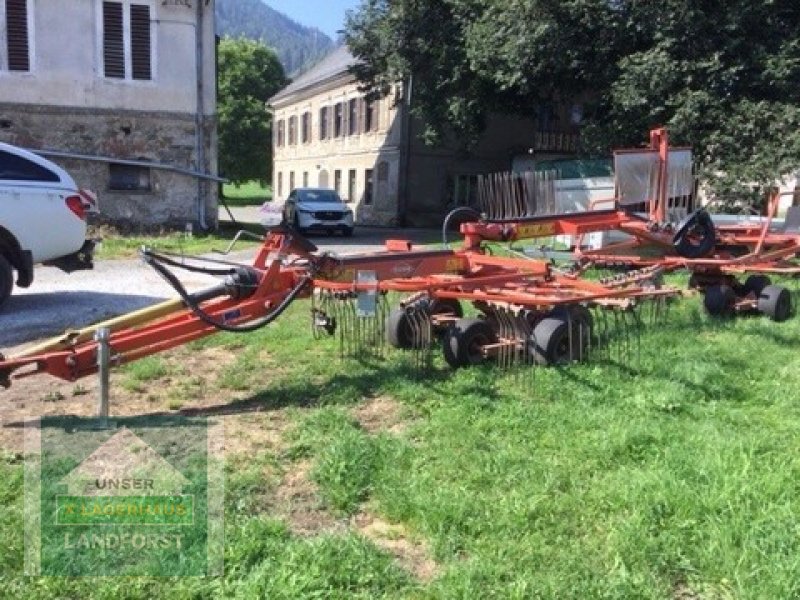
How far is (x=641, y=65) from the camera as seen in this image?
17.1m

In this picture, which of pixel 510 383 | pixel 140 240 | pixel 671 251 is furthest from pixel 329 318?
pixel 140 240

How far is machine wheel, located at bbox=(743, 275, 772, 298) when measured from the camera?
27.5 ft

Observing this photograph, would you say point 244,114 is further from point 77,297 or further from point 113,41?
point 77,297

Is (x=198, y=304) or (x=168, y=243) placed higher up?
(x=198, y=304)

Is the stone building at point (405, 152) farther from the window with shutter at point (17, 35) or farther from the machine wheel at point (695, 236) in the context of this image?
the machine wheel at point (695, 236)

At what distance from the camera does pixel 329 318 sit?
6.54 metres

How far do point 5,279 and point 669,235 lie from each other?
289 inches

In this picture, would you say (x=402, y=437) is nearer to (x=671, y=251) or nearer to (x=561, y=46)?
(x=671, y=251)

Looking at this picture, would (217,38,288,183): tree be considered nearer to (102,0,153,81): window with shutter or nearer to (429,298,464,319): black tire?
(102,0,153,81): window with shutter

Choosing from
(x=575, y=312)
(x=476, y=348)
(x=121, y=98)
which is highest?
(x=121, y=98)

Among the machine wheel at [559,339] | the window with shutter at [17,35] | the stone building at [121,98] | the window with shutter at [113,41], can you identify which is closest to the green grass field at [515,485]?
the machine wheel at [559,339]

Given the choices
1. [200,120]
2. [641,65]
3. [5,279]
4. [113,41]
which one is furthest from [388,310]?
[113,41]

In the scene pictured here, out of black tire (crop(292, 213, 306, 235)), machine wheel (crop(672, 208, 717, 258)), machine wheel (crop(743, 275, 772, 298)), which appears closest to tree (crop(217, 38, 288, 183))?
black tire (crop(292, 213, 306, 235))

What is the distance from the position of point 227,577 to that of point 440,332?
3.90 m
